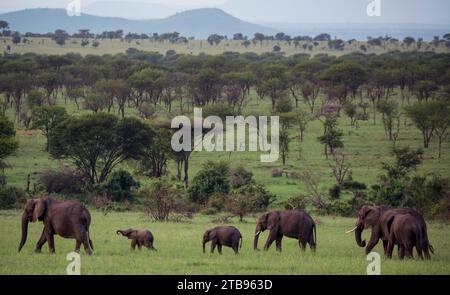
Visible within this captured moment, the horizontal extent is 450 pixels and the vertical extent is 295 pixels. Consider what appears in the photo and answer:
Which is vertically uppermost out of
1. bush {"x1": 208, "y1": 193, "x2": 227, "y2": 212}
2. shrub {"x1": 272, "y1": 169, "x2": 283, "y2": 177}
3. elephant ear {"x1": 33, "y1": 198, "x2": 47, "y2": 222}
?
elephant ear {"x1": 33, "y1": 198, "x2": 47, "y2": 222}

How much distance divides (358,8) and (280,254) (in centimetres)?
7144

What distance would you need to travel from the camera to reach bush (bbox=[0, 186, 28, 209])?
2728 cm

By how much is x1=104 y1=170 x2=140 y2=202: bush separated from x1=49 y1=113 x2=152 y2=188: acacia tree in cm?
283

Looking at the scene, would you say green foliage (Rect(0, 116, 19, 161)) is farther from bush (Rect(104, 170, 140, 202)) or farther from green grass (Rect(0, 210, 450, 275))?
green grass (Rect(0, 210, 450, 275))

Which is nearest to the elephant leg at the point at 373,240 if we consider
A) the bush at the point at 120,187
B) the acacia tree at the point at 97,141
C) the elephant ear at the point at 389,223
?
the elephant ear at the point at 389,223

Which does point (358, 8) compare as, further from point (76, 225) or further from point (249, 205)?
point (76, 225)

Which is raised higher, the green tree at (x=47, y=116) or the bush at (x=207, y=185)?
the green tree at (x=47, y=116)

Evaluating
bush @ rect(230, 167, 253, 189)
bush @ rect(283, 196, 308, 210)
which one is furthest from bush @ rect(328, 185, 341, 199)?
bush @ rect(230, 167, 253, 189)

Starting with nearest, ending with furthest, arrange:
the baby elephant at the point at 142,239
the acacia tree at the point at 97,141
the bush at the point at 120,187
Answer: the baby elephant at the point at 142,239, the bush at the point at 120,187, the acacia tree at the point at 97,141

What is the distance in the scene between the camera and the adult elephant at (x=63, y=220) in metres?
14.9

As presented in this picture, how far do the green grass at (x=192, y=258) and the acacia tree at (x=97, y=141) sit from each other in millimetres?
12559

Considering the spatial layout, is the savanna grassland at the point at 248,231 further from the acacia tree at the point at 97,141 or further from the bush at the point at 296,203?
the acacia tree at the point at 97,141
